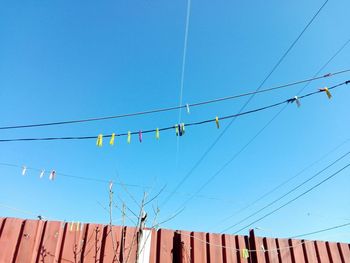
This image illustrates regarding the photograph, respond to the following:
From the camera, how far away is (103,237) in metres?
3.47

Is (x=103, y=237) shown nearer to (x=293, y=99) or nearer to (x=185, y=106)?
(x=185, y=106)

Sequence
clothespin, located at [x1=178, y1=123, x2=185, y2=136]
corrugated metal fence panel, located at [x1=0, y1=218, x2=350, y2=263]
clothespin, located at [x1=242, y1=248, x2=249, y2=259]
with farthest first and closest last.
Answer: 1. clothespin, located at [x1=178, y1=123, x2=185, y2=136]
2. clothespin, located at [x1=242, y1=248, x2=249, y2=259]
3. corrugated metal fence panel, located at [x1=0, y1=218, x2=350, y2=263]

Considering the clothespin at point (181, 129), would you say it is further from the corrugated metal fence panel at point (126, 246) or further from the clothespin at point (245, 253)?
the clothespin at point (245, 253)

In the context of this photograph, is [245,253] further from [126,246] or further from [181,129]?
[181,129]

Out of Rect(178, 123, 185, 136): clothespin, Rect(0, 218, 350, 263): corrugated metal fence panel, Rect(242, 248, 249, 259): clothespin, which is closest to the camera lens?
Rect(0, 218, 350, 263): corrugated metal fence panel

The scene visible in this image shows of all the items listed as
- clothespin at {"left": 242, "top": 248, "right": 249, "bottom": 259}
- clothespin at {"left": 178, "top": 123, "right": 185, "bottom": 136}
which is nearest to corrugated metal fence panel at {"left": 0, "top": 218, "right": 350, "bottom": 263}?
clothespin at {"left": 242, "top": 248, "right": 249, "bottom": 259}

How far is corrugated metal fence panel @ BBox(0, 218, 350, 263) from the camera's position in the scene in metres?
3.20

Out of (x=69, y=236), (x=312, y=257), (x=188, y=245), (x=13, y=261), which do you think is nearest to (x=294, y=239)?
(x=312, y=257)

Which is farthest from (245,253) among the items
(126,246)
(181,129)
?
(181,129)

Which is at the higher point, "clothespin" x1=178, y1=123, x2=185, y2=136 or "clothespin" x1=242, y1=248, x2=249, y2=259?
"clothespin" x1=178, y1=123, x2=185, y2=136

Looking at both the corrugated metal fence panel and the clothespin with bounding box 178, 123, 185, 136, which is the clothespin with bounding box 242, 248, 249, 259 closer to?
the corrugated metal fence panel

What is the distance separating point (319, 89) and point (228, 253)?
2.94 m

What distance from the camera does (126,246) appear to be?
11.5 ft

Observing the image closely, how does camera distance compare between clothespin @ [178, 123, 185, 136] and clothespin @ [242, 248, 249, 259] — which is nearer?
clothespin @ [242, 248, 249, 259]
